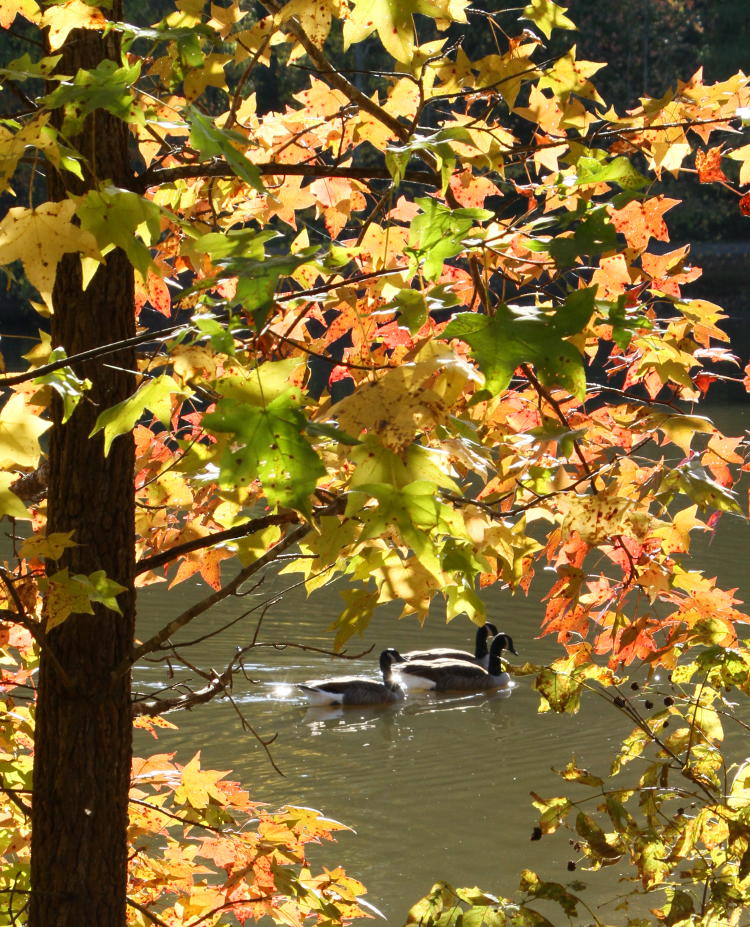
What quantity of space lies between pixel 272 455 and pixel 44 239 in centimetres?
44

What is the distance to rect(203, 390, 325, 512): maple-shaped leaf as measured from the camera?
1188mm

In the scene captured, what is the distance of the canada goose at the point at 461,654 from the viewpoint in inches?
375

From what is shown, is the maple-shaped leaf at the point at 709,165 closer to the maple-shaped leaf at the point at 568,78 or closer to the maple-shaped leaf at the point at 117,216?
the maple-shaped leaf at the point at 568,78

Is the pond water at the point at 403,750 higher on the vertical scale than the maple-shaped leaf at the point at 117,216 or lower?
lower

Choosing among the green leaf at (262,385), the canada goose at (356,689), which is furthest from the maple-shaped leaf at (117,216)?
the canada goose at (356,689)

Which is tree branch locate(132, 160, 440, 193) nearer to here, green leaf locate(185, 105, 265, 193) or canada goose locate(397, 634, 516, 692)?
green leaf locate(185, 105, 265, 193)

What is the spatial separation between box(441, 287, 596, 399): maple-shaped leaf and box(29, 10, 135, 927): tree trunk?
878mm

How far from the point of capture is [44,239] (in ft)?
4.64

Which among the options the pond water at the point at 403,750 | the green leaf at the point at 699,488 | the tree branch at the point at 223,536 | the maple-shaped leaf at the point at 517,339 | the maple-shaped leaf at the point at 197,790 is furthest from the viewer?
the pond water at the point at 403,750

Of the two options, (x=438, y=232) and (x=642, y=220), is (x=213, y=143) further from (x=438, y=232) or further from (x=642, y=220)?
(x=642, y=220)

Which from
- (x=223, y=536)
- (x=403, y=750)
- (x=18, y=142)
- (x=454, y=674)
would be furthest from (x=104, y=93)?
(x=454, y=674)

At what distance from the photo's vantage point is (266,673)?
30.2ft

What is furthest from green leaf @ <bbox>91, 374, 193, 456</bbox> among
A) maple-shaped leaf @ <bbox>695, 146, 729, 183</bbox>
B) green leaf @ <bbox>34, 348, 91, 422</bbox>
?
maple-shaped leaf @ <bbox>695, 146, 729, 183</bbox>

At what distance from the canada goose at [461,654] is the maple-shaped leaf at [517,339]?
8.21 meters
